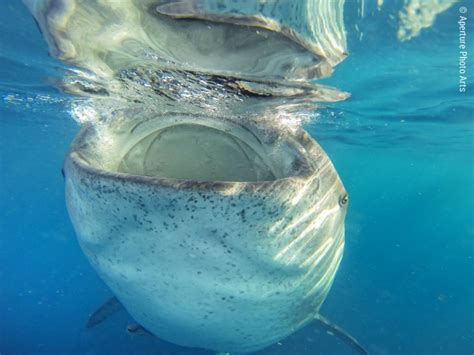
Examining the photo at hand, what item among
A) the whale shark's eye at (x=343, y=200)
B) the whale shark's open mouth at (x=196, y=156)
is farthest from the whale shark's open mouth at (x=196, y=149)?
the whale shark's eye at (x=343, y=200)

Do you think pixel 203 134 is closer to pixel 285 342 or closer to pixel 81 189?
pixel 81 189

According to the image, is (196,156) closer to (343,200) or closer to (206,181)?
(343,200)

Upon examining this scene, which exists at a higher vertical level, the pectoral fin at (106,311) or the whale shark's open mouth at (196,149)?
the whale shark's open mouth at (196,149)

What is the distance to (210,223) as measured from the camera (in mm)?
2027

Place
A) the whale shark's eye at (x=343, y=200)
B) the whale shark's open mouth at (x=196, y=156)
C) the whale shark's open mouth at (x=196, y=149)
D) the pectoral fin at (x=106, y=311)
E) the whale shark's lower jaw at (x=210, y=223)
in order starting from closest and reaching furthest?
the whale shark's lower jaw at (x=210, y=223) → the whale shark's open mouth at (x=196, y=149) → the whale shark's eye at (x=343, y=200) → the whale shark's open mouth at (x=196, y=156) → the pectoral fin at (x=106, y=311)

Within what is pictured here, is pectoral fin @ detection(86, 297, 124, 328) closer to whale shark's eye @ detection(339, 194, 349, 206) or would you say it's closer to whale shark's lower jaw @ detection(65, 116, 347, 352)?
whale shark's lower jaw @ detection(65, 116, 347, 352)

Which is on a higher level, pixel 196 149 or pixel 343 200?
pixel 196 149

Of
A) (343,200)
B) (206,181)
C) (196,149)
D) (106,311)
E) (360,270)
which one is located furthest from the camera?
(360,270)

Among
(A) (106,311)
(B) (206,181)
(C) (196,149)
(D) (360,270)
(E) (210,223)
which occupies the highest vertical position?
(B) (206,181)

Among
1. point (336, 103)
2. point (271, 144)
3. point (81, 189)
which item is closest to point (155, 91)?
point (271, 144)

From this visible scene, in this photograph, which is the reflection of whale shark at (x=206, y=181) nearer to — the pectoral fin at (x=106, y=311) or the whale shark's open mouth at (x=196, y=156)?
the whale shark's open mouth at (x=196, y=156)

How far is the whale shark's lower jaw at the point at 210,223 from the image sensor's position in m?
2.04

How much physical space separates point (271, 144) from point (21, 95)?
11979 mm

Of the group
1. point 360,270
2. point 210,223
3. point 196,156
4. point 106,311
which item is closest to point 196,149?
point 196,156
